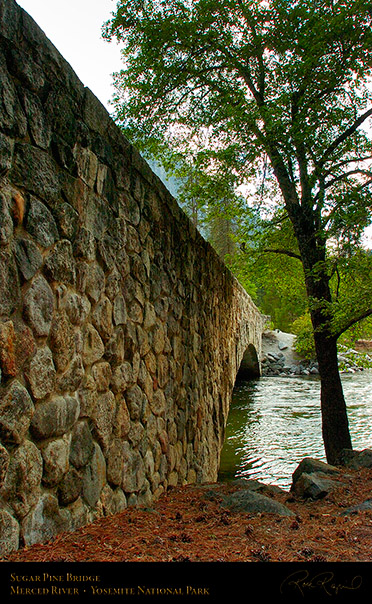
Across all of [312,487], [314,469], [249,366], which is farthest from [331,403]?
[249,366]

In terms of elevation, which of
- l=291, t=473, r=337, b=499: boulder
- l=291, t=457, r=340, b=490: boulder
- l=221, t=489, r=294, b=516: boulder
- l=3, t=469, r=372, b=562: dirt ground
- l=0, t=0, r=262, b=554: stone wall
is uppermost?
l=0, t=0, r=262, b=554: stone wall

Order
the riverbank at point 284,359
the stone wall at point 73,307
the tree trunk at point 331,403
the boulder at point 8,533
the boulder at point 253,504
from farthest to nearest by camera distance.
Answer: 1. the riverbank at point 284,359
2. the tree trunk at point 331,403
3. the boulder at point 253,504
4. the stone wall at point 73,307
5. the boulder at point 8,533

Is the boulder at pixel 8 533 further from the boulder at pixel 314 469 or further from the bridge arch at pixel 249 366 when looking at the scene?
the bridge arch at pixel 249 366

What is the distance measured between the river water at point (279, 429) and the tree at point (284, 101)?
4.06 feet

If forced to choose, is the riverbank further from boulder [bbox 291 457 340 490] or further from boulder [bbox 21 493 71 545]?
boulder [bbox 21 493 71 545]

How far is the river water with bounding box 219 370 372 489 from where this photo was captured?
742 centimetres

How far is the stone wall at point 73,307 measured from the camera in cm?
173

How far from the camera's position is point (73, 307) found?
2178 millimetres

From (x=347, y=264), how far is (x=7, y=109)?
4.67 meters

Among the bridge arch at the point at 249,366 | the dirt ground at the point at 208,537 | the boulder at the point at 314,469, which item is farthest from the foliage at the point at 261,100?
the bridge arch at the point at 249,366

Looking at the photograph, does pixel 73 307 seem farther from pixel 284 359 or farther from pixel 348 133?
pixel 284 359
